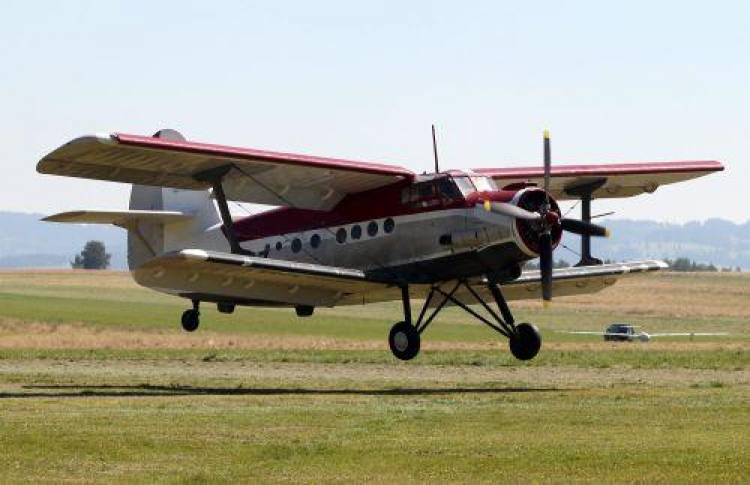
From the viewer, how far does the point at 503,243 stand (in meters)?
29.7

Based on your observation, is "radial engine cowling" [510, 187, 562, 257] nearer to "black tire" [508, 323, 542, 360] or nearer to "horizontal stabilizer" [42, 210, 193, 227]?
"black tire" [508, 323, 542, 360]

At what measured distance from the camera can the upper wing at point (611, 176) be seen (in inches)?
1385

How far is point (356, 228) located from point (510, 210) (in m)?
4.76

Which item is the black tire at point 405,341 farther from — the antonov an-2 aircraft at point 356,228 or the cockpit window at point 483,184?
the cockpit window at point 483,184

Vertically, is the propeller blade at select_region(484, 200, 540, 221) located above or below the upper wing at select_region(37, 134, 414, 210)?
below

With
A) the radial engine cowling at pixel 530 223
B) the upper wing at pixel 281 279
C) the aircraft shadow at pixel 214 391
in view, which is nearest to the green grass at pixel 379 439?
the aircraft shadow at pixel 214 391

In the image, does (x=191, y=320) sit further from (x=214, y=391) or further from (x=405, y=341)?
(x=214, y=391)

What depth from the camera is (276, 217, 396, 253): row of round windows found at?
3203 centimetres

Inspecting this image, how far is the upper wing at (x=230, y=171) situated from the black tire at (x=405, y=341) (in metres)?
3.36

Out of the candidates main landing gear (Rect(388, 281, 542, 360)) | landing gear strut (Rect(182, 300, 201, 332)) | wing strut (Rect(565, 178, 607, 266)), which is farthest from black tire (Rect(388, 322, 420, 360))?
landing gear strut (Rect(182, 300, 201, 332))

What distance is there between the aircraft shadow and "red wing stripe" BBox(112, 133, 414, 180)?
4861mm

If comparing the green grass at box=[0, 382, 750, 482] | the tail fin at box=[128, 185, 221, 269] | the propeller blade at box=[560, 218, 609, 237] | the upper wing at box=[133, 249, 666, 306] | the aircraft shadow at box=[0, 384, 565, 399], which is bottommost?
the green grass at box=[0, 382, 750, 482]

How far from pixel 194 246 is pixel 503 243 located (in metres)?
11.1

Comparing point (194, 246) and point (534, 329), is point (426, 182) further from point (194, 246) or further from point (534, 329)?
point (194, 246)
